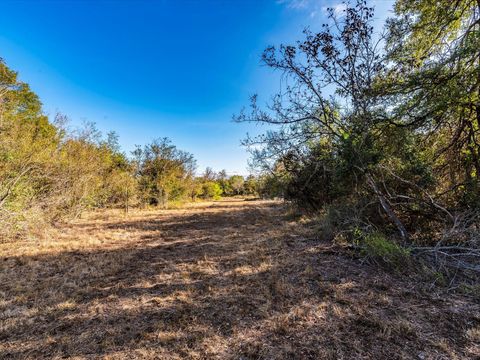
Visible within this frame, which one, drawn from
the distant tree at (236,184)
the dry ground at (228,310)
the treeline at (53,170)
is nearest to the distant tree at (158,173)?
the treeline at (53,170)

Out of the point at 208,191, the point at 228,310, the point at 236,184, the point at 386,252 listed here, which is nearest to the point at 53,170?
the point at 228,310

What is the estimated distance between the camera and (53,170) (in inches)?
316

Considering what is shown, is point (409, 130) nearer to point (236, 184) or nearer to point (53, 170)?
point (53, 170)

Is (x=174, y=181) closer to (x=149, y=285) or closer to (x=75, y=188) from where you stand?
(x=75, y=188)

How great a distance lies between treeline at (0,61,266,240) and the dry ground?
177cm

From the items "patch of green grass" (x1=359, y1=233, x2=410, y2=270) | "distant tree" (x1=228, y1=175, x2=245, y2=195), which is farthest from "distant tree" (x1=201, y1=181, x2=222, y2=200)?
"patch of green grass" (x1=359, y1=233, x2=410, y2=270)

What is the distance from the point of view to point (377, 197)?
5.52m

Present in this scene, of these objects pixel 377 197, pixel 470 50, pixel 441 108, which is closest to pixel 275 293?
pixel 377 197

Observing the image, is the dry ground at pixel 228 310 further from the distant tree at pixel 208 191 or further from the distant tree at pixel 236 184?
the distant tree at pixel 236 184

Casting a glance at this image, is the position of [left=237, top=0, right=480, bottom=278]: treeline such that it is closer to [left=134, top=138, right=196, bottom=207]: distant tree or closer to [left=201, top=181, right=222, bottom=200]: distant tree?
[left=134, top=138, right=196, bottom=207]: distant tree

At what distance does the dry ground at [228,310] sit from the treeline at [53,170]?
177 cm

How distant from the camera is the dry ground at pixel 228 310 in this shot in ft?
7.63

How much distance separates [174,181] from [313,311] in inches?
760

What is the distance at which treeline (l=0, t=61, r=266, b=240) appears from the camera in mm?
5965
